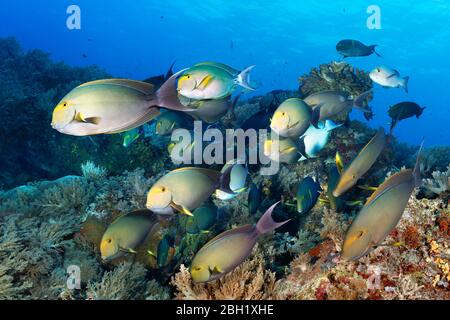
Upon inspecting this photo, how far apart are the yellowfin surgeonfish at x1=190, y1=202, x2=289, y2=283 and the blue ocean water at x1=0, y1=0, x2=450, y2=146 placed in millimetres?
24647

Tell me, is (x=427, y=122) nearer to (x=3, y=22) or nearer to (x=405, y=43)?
(x=405, y=43)

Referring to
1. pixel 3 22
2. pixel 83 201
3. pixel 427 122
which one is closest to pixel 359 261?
pixel 83 201

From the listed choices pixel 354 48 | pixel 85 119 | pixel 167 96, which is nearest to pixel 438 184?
pixel 167 96

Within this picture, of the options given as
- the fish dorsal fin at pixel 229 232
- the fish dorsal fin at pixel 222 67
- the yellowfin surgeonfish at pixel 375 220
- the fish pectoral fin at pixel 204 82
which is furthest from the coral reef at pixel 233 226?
the fish pectoral fin at pixel 204 82

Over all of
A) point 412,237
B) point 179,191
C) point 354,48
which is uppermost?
point 354,48

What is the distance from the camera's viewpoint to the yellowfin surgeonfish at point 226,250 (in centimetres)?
261

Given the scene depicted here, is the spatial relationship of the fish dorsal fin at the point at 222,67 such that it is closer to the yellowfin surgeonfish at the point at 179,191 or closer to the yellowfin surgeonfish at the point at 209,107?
the yellowfin surgeonfish at the point at 209,107

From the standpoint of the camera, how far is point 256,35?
198 feet

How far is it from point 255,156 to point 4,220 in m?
3.87

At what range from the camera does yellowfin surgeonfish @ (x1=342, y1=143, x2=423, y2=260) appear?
2.17 m

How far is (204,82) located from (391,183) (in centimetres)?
213

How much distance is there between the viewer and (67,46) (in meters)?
102

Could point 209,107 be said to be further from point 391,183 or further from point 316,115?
point 391,183

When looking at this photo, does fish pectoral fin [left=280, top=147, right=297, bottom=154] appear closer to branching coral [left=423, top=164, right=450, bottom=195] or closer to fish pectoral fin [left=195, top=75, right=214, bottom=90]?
fish pectoral fin [left=195, top=75, right=214, bottom=90]
